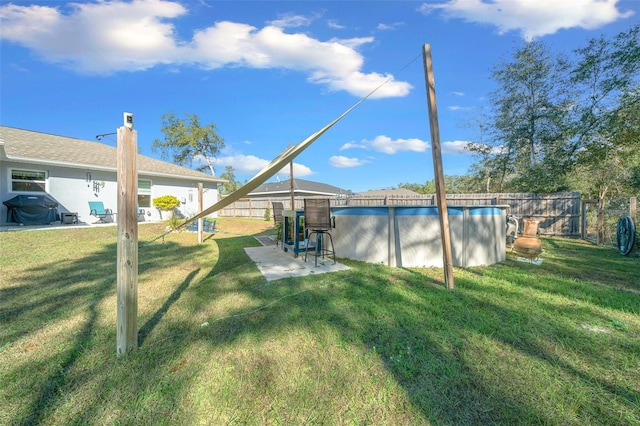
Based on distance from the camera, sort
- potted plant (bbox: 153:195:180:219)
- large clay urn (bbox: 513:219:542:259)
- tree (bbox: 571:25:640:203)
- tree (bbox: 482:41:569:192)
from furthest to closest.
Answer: potted plant (bbox: 153:195:180:219)
tree (bbox: 482:41:569:192)
tree (bbox: 571:25:640:203)
large clay urn (bbox: 513:219:542:259)

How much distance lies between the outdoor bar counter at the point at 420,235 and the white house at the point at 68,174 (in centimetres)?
1019

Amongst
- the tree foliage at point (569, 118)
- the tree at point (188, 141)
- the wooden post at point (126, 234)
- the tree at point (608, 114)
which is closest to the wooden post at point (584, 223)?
the tree foliage at point (569, 118)

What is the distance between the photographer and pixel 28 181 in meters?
9.77

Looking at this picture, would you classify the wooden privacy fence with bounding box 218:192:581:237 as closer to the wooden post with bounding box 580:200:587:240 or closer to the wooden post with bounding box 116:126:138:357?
the wooden post with bounding box 580:200:587:240

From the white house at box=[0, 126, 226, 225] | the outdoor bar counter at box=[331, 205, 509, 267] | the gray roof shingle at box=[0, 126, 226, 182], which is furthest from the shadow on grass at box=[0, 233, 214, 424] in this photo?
the gray roof shingle at box=[0, 126, 226, 182]

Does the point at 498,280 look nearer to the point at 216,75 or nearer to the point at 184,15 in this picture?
the point at 184,15

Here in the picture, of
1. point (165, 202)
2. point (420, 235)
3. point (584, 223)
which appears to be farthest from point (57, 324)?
point (584, 223)

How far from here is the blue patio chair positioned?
11.1 m

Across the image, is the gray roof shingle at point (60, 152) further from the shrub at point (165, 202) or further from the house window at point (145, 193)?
the shrub at point (165, 202)

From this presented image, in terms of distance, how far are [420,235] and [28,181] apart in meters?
13.4

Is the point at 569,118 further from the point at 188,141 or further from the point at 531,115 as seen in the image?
the point at 188,141

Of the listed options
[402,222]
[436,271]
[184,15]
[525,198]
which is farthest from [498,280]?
[184,15]

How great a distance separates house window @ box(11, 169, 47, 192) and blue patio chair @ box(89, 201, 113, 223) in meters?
1.52

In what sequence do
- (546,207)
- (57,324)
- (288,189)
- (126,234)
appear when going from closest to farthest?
(126,234) < (57,324) < (546,207) < (288,189)
